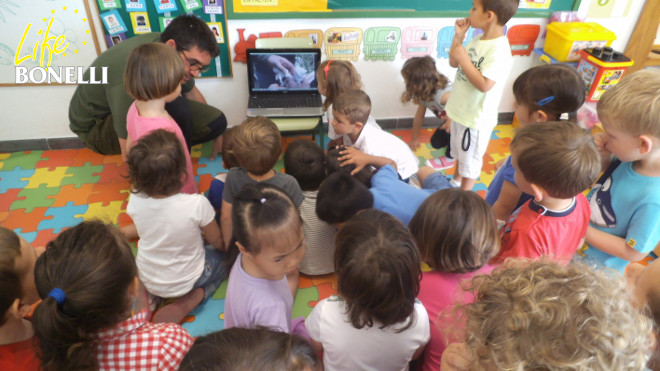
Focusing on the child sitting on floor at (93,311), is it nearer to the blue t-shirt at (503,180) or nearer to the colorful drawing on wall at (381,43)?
the blue t-shirt at (503,180)

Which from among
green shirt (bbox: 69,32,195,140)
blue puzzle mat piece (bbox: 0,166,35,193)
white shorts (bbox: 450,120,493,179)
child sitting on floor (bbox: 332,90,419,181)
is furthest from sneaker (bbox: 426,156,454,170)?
blue puzzle mat piece (bbox: 0,166,35,193)

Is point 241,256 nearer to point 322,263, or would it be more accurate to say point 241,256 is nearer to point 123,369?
point 123,369

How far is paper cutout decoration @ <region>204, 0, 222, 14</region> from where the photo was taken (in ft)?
9.21

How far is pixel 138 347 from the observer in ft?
3.70

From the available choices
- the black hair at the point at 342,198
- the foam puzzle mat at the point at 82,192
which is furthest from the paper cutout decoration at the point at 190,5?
the black hair at the point at 342,198

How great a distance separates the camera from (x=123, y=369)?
1.11 metres

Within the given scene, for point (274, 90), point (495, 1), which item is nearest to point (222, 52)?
point (274, 90)

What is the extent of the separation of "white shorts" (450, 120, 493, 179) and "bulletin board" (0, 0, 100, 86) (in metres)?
2.64

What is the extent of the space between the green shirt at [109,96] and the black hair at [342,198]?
147cm

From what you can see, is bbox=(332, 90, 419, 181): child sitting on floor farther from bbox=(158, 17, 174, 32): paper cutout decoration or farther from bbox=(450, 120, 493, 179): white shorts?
bbox=(158, 17, 174, 32): paper cutout decoration

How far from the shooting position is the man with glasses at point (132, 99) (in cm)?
239

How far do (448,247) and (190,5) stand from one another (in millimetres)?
2533

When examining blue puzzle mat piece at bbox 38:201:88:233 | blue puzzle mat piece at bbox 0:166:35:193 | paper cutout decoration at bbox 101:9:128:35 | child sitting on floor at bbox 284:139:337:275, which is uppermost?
paper cutout decoration at bbox 101:9:128:35

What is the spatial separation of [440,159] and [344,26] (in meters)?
1.33
